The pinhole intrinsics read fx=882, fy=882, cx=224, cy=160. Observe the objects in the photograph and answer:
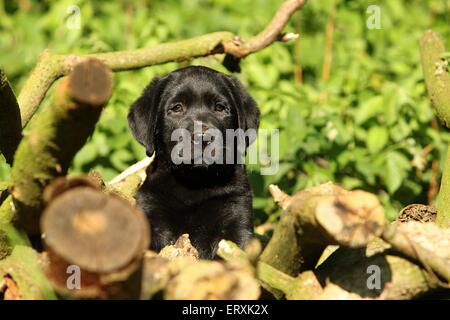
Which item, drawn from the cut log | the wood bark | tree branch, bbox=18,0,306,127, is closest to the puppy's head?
tree branch, bbox=18,0,306,127

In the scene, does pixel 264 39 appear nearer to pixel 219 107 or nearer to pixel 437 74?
pixel 219 107

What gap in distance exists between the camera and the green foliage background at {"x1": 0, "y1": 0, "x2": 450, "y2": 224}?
6.54 meters

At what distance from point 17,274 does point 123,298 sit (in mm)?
545

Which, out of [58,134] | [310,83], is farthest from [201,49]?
[310,83]

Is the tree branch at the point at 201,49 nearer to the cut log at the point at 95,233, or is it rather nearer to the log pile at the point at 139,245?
the log pile at the point at 139,245

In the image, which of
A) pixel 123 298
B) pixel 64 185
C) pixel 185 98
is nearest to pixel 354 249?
pixel 123 298

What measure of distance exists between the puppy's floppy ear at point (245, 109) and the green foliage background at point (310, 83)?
91cm

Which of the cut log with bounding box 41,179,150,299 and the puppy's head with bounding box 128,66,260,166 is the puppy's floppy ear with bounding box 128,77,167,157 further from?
the cut log with bounding box 41,179,150,299

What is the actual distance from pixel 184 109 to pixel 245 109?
398 mm

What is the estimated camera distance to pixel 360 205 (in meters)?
2.99

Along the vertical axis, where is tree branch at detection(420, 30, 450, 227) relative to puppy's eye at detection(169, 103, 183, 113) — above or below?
above

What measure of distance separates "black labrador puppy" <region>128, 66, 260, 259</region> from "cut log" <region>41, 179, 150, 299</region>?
1631mm

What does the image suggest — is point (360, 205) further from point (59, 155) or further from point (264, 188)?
point (264, 188)

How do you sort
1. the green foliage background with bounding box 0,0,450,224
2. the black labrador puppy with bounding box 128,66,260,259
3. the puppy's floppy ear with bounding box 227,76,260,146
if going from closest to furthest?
the black labrador puppy with bounding box 128,66,260,259 → the puppy's floppy ear with bounding box 227,76,260,146 → the green foliage background with bounding box 0,0,450,224
